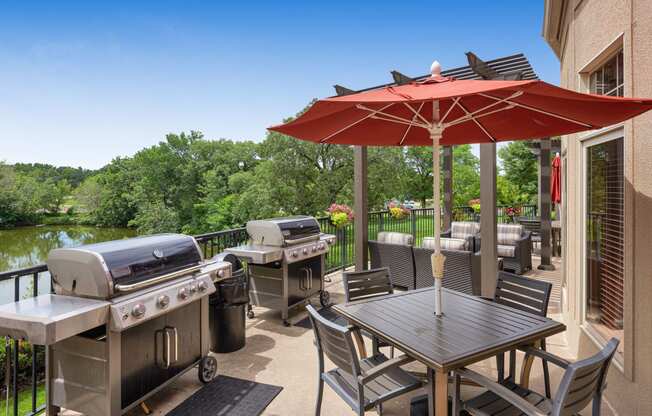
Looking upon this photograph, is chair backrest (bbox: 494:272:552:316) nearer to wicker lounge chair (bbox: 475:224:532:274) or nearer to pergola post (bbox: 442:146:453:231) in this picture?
wicker lounge chair (bbox: 475:224:532:274)

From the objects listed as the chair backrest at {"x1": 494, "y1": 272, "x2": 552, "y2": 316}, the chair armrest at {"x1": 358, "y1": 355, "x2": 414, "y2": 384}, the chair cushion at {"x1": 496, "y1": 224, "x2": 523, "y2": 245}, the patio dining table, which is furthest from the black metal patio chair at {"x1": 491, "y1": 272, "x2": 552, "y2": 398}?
the chair cushion at {"x1": 496, "y1": 224, "x2": 523, "y2": 245}

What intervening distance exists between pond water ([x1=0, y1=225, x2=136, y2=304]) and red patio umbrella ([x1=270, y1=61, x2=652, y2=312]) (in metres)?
22.2

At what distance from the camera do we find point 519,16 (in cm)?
1037

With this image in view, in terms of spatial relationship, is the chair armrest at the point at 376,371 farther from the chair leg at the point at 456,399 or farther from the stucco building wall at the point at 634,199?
the stucco building wall at the point at 634,199

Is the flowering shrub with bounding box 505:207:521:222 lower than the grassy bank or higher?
higher

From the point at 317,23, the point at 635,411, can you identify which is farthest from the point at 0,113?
the point at 635,411

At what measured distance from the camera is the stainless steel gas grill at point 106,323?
1.94 meters

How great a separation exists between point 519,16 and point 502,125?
9638mm

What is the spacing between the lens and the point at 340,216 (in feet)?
19.5

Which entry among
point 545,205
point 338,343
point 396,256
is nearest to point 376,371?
point 338,343

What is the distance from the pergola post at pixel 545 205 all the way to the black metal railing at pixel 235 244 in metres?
2.45

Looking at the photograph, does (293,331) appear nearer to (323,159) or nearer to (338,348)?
(338,348)

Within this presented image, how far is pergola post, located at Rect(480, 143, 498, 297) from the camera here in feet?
14.0

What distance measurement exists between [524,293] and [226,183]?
27.3 meters
